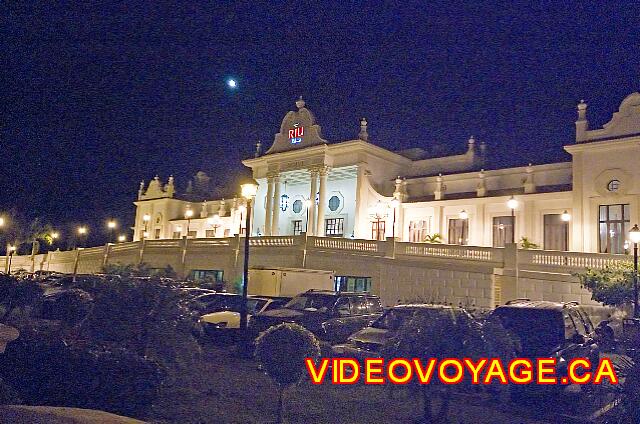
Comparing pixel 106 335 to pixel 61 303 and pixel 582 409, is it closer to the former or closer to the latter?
pixel 61 303

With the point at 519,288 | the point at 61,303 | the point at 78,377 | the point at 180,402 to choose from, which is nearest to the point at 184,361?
the point at 180,402

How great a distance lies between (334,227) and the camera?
41.4 m

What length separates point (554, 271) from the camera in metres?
21.3

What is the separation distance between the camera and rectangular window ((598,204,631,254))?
25.9 m

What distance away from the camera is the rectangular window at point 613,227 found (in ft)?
84.8

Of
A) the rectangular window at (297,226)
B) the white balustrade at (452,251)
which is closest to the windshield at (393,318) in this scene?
the white balustrade at (452,251)

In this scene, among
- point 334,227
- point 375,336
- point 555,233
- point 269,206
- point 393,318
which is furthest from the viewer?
point 269,206

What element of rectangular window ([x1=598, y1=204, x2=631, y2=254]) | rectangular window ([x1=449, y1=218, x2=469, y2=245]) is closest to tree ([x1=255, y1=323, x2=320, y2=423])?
rectangular window ([x1=598, y1=204, x2=631, y2=254])

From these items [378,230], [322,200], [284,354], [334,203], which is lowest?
[284,354]

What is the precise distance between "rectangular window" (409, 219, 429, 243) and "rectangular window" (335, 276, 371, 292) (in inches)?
388

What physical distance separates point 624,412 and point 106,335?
7.50 metres

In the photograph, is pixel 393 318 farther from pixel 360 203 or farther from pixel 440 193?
pixel 360 203

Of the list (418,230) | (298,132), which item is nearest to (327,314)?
(418,230)

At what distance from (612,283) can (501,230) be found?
47.9ft
